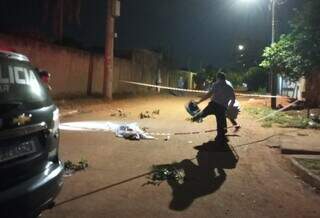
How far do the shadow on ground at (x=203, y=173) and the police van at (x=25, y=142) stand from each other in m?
2.07

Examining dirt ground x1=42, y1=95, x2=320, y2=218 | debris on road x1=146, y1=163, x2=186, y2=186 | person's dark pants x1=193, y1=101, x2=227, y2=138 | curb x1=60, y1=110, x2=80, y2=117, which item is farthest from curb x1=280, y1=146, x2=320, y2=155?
A: curb x1=60, y1=110, x2=80, y2=117

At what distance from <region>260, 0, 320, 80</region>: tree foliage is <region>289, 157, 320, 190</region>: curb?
10.3m

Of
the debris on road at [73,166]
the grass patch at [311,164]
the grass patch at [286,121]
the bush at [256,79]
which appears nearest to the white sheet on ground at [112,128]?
the debris on road at [73,166]

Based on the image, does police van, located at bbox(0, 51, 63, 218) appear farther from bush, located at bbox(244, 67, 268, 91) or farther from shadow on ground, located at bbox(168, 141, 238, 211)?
bush, located at bbox(244, 67, 268, 91)

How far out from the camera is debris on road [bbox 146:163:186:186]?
745 cm

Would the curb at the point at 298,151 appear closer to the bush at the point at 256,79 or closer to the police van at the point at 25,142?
the police van at the point at 25,142

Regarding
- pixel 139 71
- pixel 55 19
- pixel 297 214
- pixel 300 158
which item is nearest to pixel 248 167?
pixel 300 158

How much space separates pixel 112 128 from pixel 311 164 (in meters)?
5.71

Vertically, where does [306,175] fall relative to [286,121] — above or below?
below

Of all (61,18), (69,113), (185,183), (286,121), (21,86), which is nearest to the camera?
(21,86)

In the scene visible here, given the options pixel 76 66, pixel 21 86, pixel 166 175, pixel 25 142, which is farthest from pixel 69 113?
pixel 25 142

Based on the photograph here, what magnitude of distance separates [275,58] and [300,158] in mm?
11844

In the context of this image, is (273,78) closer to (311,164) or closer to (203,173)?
(311,164)

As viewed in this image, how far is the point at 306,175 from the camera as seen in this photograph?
7.91 meters
